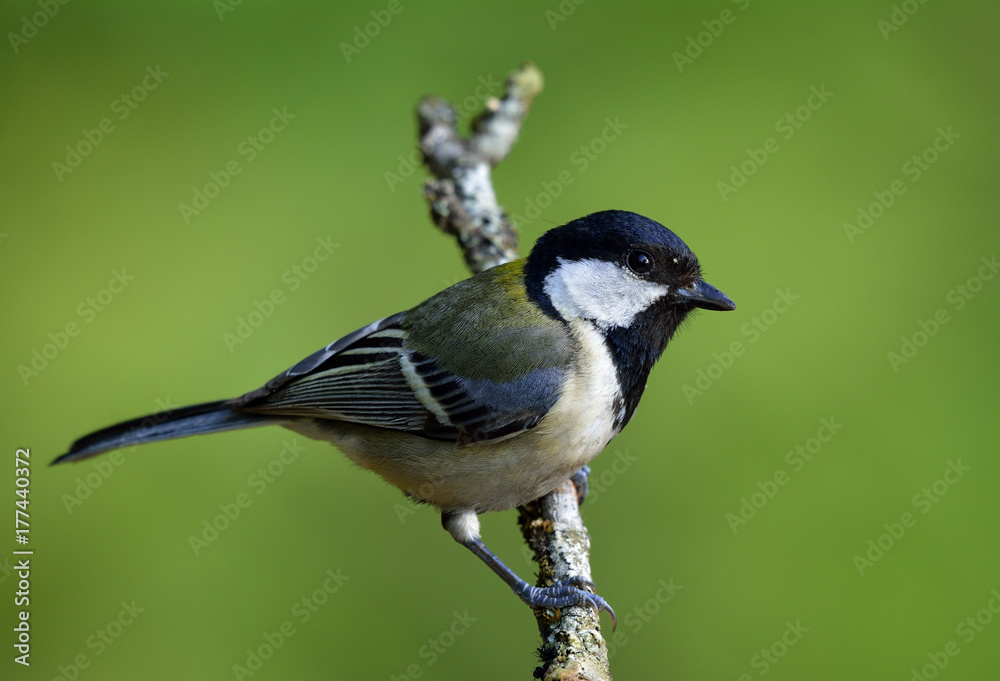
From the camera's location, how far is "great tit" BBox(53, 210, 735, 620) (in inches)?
91.2

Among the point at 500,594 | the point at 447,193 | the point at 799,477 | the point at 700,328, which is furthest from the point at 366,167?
the point at 799,477

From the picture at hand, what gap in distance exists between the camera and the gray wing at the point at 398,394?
2.32 meters

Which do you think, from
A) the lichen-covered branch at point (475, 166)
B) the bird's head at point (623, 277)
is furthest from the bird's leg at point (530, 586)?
the lichen-covered branch at point (475, 166)

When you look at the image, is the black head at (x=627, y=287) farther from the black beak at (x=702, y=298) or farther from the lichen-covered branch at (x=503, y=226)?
the lichen-covered branch at (x=503, y=226)

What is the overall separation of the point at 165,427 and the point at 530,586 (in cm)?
134

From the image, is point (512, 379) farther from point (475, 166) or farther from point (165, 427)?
point (475, 166)

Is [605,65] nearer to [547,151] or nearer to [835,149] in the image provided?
[547,151]

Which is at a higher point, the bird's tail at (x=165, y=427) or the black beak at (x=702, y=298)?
the black beak at (x=702, y=298)

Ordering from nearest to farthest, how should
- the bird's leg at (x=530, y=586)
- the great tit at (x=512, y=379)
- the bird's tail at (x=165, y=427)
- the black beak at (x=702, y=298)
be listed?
the bird's leg at (x=530, y=586) → the great tit at (x=512, y=379) → the black beak at (x=702, y=298) → the bird's tail at (x=165, y=427)

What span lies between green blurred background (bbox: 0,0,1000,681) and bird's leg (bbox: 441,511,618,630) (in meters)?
0.79

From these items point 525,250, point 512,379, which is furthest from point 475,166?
point 512,379

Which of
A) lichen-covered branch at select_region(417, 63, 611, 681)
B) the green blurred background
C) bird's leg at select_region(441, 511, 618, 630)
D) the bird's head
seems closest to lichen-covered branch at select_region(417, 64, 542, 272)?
lichen-covered branch at select_region(417, 63, 611, 681)

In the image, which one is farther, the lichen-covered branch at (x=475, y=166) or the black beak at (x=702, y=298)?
the lichen-covered branch at (x=475, y=166)

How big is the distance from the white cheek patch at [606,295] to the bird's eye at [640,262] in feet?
0.09
